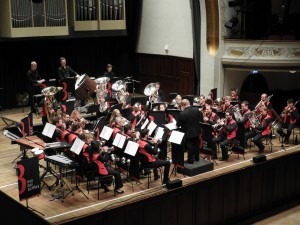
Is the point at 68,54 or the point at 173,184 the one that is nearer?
the point at 173,184

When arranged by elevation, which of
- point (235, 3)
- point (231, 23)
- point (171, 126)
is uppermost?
point (235, 3)

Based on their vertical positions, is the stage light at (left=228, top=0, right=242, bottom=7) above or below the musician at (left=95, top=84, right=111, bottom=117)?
above

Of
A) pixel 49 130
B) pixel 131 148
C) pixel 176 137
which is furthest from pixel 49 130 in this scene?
pixel 176 137

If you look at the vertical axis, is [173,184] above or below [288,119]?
below

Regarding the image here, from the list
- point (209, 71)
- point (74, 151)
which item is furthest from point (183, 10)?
point (74, 151)

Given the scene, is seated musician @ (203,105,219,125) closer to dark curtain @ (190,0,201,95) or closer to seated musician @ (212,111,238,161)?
seated musician @ (212,111,238,161)

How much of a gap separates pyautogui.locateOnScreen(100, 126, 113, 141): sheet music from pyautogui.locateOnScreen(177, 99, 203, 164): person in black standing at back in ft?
5.07

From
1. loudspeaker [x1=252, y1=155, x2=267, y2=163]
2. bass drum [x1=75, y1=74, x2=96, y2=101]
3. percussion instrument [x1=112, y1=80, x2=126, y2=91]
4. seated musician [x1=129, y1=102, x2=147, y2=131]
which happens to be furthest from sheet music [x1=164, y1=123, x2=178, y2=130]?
bass drum [x1=75, y1=74, x2=96, y2=101]

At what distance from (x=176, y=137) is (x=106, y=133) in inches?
53.7

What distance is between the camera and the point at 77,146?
8953 mm

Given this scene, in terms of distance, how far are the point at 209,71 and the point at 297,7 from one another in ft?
12.3

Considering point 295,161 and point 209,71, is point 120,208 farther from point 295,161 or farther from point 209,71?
point 209,71

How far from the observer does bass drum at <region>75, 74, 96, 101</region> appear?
14625 mm

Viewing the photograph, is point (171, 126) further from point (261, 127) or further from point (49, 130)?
point (49, 130)
